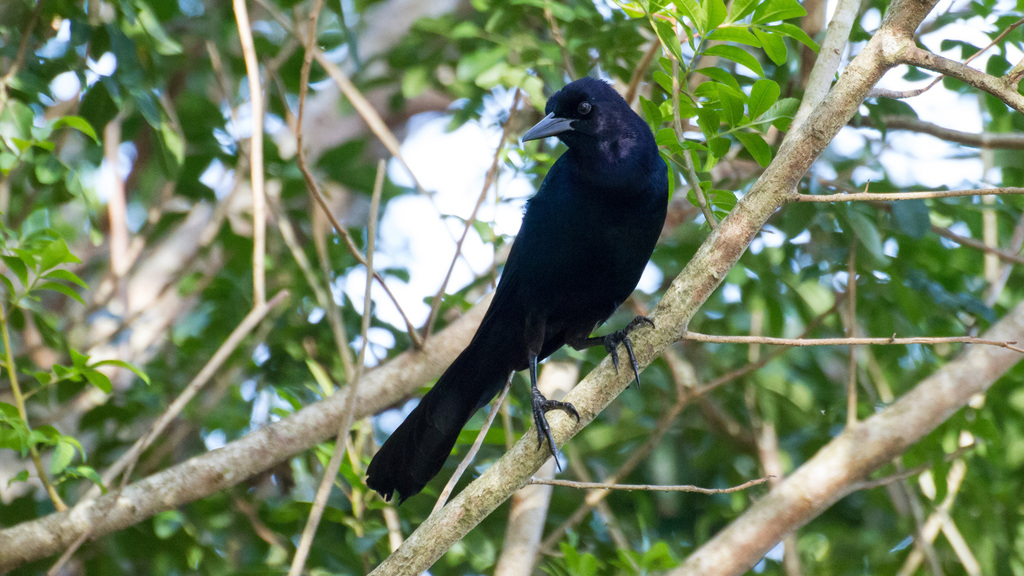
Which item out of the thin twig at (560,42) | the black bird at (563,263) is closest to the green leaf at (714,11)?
the black bird at (563,263)

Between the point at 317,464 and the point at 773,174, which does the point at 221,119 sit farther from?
the point at 773,174

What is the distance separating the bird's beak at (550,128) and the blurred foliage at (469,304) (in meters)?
0.28

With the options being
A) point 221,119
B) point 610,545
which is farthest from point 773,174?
point 221,119

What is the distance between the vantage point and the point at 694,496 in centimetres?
438

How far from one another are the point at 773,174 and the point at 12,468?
404 cm

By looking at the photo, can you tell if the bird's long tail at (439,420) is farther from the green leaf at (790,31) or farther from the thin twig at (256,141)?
the green leaf at (790,31)

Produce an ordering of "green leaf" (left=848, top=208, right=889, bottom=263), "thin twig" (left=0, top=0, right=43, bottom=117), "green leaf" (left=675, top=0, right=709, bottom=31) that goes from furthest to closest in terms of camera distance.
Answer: "green leaf" (left=848, top=208, right=889, bottom=263)
"thin twig" (left=0, top=0, right=43, bottom=117)
"green leaf" (left=675, top=0, right=709, bottom=31)

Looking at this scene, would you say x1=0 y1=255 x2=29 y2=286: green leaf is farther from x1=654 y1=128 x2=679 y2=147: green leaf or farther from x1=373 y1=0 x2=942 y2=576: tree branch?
x1=654 y1=128 x2=679 y2=147: green leaf

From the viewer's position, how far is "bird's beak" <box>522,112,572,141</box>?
10.3ft

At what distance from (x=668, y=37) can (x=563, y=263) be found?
0.95m

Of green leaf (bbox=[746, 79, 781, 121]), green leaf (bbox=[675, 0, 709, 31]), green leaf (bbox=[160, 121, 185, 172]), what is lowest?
green leaf (bbox=[746, 79, 781, 121])

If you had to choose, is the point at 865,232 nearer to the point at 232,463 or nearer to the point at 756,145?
the point at 756,145

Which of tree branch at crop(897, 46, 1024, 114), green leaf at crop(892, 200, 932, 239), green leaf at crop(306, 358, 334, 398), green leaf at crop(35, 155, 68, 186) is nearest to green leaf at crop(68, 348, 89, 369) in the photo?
green leaf at crop(35, 155, 68, 186)

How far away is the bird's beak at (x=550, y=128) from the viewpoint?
10.3 feet
